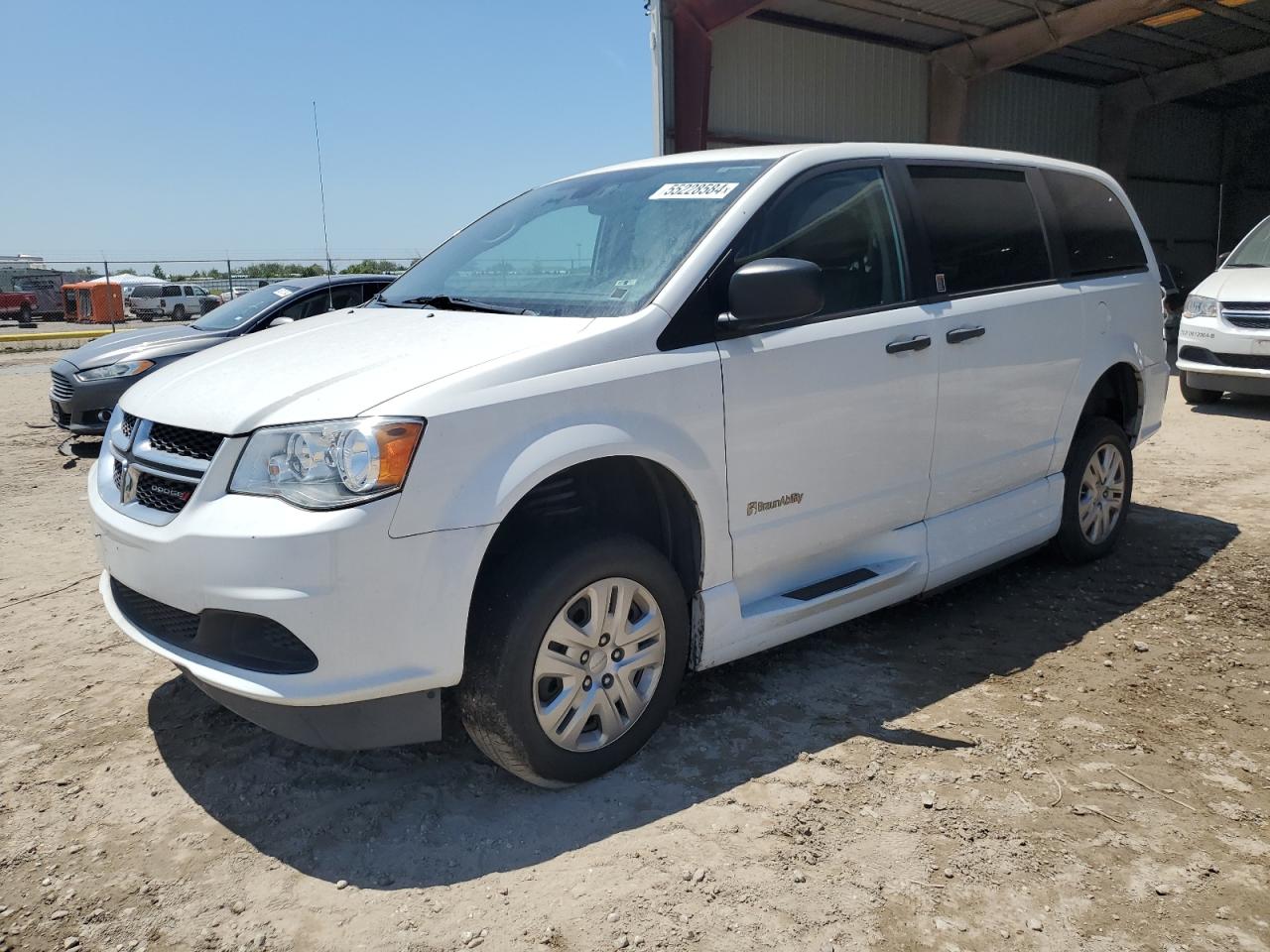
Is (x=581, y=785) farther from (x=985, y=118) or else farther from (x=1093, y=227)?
(x=985, y=118)

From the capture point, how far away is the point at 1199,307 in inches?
377

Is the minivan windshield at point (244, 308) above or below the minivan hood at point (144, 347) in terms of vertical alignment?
above

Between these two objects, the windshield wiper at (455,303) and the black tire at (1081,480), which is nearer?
the windshield wiper at (455,303)

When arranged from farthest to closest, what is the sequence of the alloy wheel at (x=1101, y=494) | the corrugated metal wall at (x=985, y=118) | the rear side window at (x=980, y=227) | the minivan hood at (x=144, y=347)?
the corrugated metal wall at (x=985, y=118), the minivan hood at (x=144, y=347), the alloy wheel at (x=1101, y=494), the rear side window at (x=980, y=227)

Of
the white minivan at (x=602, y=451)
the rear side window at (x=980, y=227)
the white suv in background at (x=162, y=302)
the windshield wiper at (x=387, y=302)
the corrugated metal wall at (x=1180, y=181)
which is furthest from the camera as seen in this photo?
the white suv in background at (x=162, y=302)

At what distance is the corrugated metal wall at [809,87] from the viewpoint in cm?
1509

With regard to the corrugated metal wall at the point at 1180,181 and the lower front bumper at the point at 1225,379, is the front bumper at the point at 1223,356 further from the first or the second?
the corrugated metal wall at the point at 1180,181

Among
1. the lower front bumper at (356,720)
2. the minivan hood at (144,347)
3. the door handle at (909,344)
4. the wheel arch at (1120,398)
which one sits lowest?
the lower front bumper at (356,720)

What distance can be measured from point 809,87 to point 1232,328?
8.87 m

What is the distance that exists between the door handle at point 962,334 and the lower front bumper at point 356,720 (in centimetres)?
233

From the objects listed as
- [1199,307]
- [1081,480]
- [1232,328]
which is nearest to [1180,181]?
[1199,307]

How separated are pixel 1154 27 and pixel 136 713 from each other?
19.8 metres

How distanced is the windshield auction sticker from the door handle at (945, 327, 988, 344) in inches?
41.0

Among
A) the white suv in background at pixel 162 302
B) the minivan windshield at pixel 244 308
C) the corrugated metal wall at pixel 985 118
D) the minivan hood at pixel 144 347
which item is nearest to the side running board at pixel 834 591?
the minivan hood at pixel 144 347
